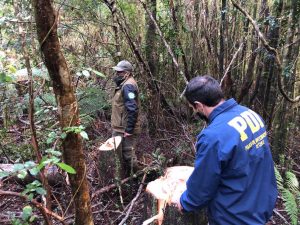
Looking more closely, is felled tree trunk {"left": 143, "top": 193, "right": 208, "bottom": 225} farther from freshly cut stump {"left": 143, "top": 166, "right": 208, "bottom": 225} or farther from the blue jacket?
the blue jacket

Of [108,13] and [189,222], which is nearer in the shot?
[189,222]

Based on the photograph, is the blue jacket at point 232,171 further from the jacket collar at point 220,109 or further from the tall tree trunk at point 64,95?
the tall tree trunk at point 64,95

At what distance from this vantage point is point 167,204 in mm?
3307

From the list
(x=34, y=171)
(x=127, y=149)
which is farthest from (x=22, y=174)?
(x=127, y=149)

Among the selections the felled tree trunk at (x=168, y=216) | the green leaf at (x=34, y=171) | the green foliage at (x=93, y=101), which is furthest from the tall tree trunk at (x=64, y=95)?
the green foliage at (x=93, y=101)

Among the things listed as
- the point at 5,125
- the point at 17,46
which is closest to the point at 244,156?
the point at 17,46

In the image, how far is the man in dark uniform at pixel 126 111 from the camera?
5059mm

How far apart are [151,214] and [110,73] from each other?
4838 millimetres

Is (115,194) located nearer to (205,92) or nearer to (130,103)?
(130,103)

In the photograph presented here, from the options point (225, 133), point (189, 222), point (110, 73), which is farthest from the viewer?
point (110, 73)

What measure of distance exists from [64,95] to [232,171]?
1.29m

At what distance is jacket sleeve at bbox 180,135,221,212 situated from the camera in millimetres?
2408

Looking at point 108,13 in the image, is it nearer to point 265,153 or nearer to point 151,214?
point 151,214

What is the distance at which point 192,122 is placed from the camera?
22.8 feet
